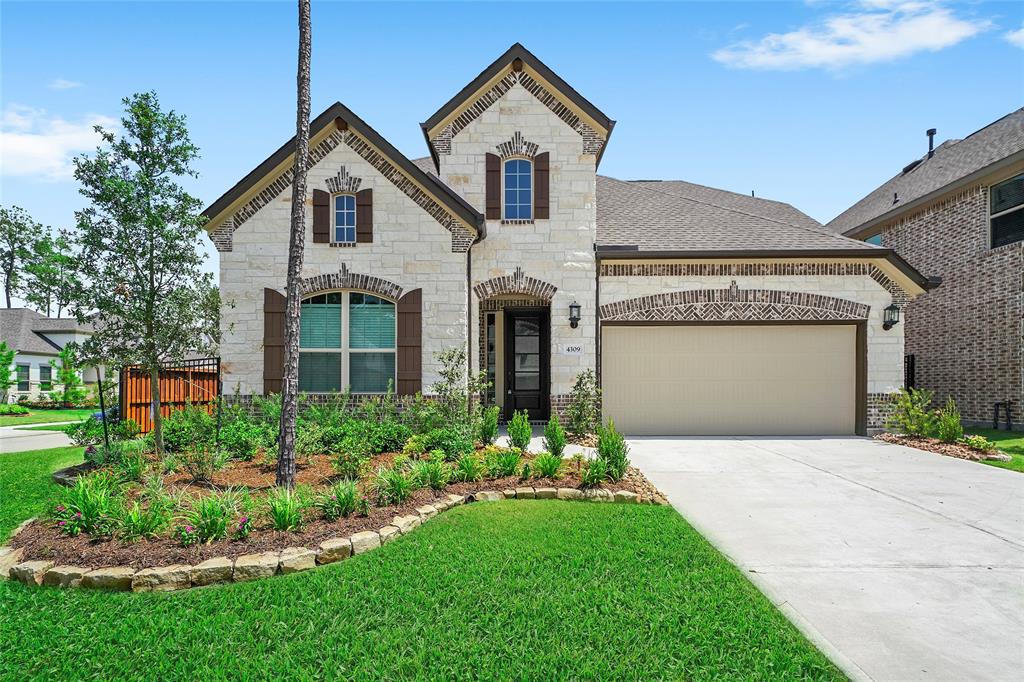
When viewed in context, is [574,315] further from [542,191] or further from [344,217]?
[344,217]

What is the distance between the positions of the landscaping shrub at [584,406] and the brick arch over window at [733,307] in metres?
1.46

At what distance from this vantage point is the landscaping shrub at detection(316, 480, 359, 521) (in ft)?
17.9

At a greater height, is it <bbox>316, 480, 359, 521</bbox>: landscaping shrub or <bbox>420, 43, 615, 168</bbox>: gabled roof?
<bbox>420, 43, 615, 168</bbox>: gabled roof

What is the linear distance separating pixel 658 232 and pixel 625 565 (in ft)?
32.0

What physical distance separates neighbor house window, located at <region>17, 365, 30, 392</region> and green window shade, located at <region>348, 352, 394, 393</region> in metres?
27.4

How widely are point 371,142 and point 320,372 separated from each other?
15.0 ft

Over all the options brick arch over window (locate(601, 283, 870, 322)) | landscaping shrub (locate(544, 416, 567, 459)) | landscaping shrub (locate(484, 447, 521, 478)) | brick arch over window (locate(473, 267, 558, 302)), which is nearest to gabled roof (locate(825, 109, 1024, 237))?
brick arch over window (locate(601, 283, 870, 322))

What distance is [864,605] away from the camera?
159 inches

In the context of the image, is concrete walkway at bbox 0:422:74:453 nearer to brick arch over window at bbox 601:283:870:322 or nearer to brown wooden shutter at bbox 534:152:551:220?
brown wooden shutter at bbox 534:152:551:220

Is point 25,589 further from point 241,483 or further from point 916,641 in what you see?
point 916,641

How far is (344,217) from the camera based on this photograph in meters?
11.2

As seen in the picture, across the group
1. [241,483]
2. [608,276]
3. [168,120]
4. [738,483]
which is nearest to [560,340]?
[608,276]

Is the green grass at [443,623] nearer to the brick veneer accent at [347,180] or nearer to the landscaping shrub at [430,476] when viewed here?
the landscaping shrub at [430,476]

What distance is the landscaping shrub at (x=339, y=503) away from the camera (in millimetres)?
5441
